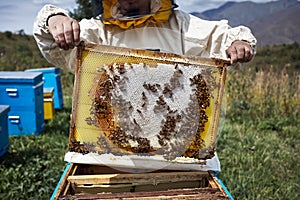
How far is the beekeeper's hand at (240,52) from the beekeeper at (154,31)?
0.06m

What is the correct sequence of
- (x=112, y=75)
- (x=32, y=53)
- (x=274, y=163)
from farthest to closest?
(x=32, y=53) → (x=274, y=163) → (x=112, y=75)

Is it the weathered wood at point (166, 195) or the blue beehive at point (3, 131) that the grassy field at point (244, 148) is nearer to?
the blue beehive at point (3, 131)

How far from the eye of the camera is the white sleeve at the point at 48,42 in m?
1.43

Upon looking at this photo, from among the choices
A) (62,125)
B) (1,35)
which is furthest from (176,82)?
(1,35)

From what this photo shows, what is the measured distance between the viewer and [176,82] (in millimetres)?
1422

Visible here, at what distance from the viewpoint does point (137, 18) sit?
1595 millimetres

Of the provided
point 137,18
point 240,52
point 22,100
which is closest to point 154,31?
point 137,18

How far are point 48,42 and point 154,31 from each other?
1.72ft

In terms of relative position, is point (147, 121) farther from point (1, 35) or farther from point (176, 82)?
point (1, 35)

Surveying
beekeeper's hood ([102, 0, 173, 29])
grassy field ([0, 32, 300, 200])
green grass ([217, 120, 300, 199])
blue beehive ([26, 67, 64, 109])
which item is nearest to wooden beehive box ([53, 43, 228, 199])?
grassy field ([0, 32, 300, 200])

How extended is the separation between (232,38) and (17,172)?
2442mm

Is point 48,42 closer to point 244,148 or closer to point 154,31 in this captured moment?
point 154,31

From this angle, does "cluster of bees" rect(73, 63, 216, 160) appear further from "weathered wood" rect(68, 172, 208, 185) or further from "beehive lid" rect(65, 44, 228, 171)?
"weathered wood" rect(68, 172, 208, 185)

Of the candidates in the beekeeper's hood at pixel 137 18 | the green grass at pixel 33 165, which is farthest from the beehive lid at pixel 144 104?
the green grass at pixel 33 165
